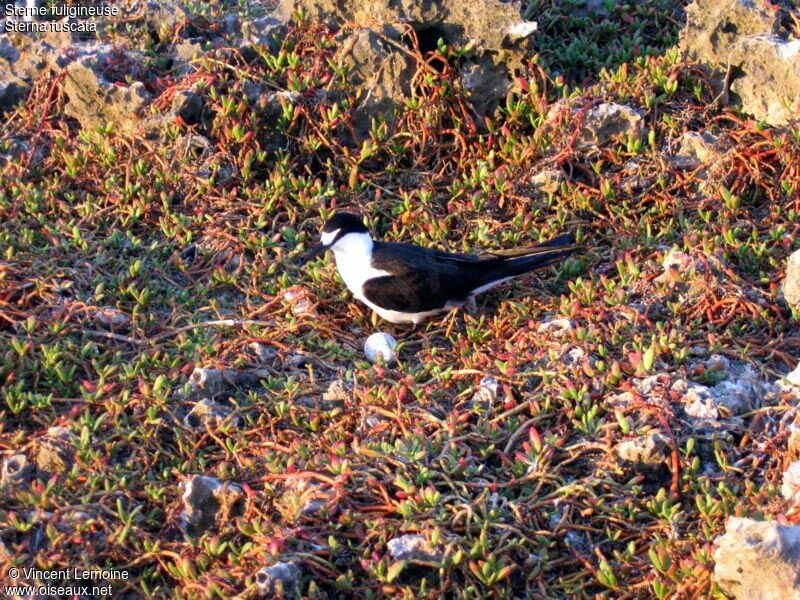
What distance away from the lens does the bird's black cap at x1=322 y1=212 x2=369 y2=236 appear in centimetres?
533

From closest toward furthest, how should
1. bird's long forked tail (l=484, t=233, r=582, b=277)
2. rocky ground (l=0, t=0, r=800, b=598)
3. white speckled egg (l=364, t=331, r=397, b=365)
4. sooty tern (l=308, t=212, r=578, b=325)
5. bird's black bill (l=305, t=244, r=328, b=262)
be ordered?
1. rocky ground (l=0, t=0, r=800, b=598)
2. white speckled egg (l=364, t=331, r=397, b=365)
3. sooty tern (l=308, t=212, r=578, b=325)
4. bird's long forked tail (l=484, t=233, r=582, b=277)
5. bird's black bill (l=305, t=244, r=328, b=262)

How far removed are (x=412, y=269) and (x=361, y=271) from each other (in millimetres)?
277

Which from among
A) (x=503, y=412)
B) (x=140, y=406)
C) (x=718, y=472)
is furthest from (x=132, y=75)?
(x=718, y=472)

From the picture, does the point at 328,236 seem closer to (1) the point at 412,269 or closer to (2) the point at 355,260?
(2) the point at 355,260

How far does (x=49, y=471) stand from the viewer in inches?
165

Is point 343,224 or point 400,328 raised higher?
point 343,224

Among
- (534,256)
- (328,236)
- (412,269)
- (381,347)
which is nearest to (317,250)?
(328,236)

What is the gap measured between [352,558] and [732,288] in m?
2.45

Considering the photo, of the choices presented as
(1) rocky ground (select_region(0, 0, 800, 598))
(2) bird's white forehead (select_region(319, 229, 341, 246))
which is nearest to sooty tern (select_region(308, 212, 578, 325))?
(2) bird's white forehead (select_region(319, 229, 341, 246))

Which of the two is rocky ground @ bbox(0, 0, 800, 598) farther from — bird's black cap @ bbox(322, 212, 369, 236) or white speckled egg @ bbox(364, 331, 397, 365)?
bird's black cap @ bbox(322, 212, 369, 236)

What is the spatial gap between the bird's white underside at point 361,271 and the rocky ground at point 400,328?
11cm

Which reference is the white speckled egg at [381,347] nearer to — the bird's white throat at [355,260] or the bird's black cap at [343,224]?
the bird's white throat at [355,260]

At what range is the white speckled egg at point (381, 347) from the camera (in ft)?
16.2

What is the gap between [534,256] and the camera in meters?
5.31
